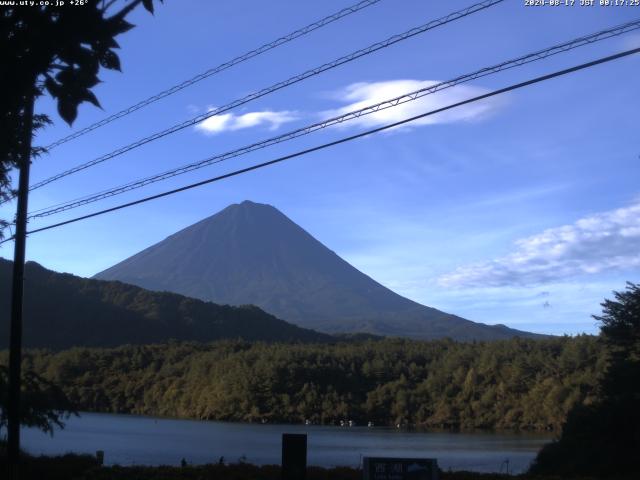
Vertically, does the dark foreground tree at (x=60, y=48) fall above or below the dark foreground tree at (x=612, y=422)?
above

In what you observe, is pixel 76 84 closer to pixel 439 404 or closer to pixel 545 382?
pixel 545 382

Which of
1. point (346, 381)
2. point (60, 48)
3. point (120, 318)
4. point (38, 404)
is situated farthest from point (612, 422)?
point (120, 318)

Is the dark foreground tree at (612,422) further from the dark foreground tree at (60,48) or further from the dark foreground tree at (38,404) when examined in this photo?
the dark foreground tree at (60,48)

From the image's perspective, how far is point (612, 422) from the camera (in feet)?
80.3

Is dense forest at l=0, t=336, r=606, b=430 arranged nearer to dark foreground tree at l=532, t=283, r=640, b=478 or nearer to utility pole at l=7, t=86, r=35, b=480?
dark foreground tree at l=532, t=283, r=640, b=478

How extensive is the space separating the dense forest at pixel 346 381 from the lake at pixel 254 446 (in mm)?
6511

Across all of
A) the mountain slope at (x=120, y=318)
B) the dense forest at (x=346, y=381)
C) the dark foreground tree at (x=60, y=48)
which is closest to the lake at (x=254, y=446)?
the dense forest at (x=346, y=381)

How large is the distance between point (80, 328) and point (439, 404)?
5049 centimetres

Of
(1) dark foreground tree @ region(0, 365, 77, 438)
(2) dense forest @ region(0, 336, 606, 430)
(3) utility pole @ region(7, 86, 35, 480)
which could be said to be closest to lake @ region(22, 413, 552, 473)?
(2) dense forest @ region(0, 336, 606, 430)

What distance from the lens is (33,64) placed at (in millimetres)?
5734

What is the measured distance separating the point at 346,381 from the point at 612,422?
54.8 m

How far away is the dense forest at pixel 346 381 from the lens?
6506 centimetres

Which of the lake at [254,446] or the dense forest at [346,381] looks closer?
the lake at [254,446]

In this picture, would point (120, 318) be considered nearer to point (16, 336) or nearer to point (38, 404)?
point (38, 404)
